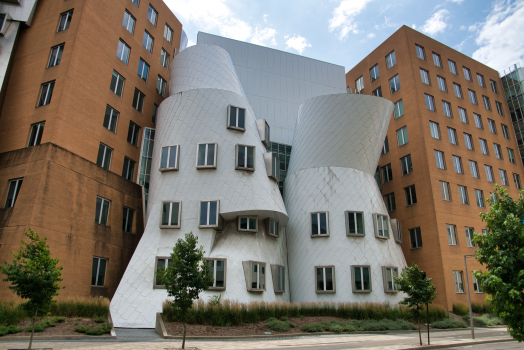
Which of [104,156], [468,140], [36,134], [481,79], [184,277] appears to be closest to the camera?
[184,277]

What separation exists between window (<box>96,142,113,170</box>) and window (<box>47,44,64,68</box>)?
285 inches

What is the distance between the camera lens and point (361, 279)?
30.8 meters

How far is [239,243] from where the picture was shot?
2912 cm

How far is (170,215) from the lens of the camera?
2933cm

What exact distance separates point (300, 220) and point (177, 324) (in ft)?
51.4

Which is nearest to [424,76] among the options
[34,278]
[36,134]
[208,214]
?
[208,214]

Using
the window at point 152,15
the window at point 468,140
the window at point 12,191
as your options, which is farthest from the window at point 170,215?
the window at point 468,140

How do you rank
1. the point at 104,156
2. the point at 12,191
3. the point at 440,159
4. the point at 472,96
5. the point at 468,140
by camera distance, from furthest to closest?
the point at 472,96 < the point at 468,140 < the point at 440,159 < the point at 104,156 < the point at 12,191

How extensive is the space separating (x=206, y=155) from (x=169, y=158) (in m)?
3.23

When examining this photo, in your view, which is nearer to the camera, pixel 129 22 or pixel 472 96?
pixel 129 22

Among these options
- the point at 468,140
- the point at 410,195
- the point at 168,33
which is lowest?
the point at 410,195

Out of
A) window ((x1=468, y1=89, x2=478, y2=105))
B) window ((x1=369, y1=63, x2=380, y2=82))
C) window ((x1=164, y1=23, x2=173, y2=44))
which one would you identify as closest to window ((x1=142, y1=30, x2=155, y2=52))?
window ((x1=164, y1=23, x2=173, y2=44))

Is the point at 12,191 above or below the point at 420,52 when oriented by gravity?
below

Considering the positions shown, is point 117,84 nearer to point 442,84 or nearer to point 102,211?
point 102,211
